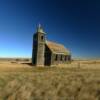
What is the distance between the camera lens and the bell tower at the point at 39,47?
45.7 meters

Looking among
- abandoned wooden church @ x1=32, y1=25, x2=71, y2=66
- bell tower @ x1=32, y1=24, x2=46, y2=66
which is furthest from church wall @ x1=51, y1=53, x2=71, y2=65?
bell tower @ x1=32, y1=24, x2=46, y2=66

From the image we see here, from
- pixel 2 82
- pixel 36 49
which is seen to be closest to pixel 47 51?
pixel 36 49

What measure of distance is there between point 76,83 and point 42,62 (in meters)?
33.1

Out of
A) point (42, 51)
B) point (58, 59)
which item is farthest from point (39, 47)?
point (58, 59)

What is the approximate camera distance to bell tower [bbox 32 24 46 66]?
4569cm

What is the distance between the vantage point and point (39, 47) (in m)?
46.0

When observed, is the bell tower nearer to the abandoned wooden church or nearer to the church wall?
the abandoned wooden church

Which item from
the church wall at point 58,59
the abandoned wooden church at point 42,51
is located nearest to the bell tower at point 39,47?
the abandoned wooden church at point 42,51

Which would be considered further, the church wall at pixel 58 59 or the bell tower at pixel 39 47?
the church wall at pixel 58 59

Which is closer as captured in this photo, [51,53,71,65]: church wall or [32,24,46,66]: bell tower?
[32,24,46,66]: bell tower

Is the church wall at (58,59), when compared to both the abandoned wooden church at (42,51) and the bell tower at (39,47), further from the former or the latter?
the bell tower at (39,47)

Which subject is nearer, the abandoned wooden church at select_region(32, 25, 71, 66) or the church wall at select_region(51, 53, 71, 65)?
the abandoned wooden church at select_region(32, 25, 71, 66)

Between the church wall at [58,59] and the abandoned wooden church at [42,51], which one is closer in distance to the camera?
the abandoned wooden church at [42,51]

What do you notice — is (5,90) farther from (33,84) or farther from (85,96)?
(85,96)
